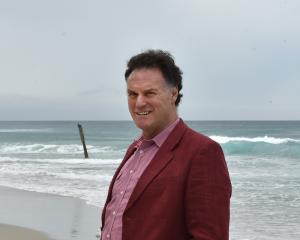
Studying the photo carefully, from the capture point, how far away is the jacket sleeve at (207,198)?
5.49 feet

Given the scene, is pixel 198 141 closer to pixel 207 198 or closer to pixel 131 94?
pixel 207 198

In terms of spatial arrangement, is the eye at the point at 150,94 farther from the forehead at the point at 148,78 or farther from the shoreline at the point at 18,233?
the shoreline at the point at 18,233

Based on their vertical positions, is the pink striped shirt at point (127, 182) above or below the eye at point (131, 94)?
below

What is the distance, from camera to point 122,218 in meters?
1.83

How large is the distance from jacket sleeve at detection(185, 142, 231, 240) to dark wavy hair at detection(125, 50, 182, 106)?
34cm

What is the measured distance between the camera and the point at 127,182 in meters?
1.91

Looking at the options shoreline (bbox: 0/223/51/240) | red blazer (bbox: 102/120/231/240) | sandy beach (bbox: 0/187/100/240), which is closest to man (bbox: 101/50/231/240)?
red blazer (bbox: 102/120/231/240)

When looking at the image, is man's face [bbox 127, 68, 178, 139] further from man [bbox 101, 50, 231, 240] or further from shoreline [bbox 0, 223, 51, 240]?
shoreline [bbox 0, 223, 51, 240]

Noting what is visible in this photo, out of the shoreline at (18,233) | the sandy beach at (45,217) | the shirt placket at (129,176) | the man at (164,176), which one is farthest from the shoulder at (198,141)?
the shoreline at (18,233)

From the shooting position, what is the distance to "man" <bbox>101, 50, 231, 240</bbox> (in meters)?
1.68

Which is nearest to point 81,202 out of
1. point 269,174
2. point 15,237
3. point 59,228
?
point 59,228

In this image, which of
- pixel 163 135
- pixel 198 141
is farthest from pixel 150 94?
pixel 198 141

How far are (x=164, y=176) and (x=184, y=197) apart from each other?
94mm

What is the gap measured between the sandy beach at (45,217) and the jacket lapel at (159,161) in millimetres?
5472
